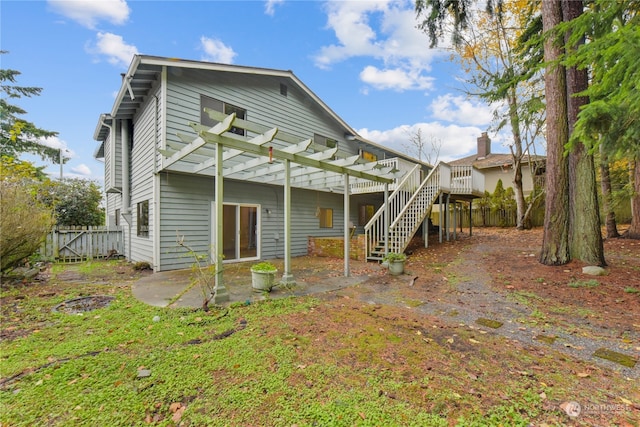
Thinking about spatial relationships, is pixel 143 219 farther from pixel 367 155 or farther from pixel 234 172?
pixel 367 155

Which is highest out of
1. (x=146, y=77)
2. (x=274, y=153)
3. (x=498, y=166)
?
(x=146, y=77)

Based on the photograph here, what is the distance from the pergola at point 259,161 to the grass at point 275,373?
162cm

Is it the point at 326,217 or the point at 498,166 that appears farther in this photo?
the point at 498,166

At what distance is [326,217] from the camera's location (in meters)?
12.1

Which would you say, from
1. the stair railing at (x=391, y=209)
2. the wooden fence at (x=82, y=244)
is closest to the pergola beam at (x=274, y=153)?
the stair railing at (x=391, y=209)

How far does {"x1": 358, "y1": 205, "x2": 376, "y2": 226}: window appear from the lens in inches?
539

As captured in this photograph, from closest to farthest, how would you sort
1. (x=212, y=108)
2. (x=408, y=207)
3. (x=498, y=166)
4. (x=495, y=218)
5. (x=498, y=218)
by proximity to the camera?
(x=212, y=108)
(x=408, y=207)
(x=498, y=218)
(x=495, y=218)
(x=498, y=166)

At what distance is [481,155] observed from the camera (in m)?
23.0

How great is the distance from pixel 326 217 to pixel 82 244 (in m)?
9.14

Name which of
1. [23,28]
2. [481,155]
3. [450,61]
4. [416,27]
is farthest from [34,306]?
[481,155]

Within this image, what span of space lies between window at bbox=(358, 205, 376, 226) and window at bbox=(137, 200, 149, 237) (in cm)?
906

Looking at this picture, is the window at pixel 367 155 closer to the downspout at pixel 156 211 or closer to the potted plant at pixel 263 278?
the downspout at pixel 156 211

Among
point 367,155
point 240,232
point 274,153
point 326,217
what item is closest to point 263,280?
point 274,153

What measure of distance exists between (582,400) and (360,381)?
1758 millimetres
